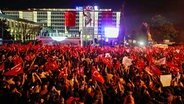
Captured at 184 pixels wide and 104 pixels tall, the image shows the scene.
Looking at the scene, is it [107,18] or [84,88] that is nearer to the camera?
[84,88]

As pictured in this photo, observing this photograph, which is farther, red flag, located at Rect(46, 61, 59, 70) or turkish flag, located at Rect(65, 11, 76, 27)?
turkish flag, located at Rect(65, 11, 76, 27)

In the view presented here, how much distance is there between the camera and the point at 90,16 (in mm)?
42500

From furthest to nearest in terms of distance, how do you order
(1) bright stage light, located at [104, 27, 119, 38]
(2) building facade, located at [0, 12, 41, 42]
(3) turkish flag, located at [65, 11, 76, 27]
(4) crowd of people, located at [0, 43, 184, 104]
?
1. (2) building facade, located at [0, 12, 41, 42]
2. (1) bright stage light, located at [104, 27, 119, 38]
3. (3) turkish flag, located at [65, 11, 76, 27]
4. (4) crowd of people, located at [0, 43, 184, 104]

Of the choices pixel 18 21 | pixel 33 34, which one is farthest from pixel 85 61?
pixel 33 34

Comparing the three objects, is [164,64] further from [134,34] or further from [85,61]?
[134,34]

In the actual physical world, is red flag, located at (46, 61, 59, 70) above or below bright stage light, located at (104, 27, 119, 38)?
below

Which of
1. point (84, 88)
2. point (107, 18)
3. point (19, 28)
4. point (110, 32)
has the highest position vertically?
point (107, 18)

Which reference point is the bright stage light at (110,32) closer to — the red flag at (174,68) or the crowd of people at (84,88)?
the red flag at (174,68)

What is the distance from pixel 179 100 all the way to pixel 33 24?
84.6 m

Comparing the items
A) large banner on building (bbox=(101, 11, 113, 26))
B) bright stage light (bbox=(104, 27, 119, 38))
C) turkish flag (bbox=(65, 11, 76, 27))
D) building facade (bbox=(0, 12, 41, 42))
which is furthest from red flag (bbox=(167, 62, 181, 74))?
building facade (bbox=(0, 12, 41, 42))

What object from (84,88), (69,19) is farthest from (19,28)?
(84,88)

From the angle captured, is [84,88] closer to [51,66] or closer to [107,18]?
[51,66]

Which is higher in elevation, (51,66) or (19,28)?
(19,28)

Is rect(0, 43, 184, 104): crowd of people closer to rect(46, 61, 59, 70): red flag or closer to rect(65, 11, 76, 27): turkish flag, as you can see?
rect(46, 61, 59, 70): red flag
